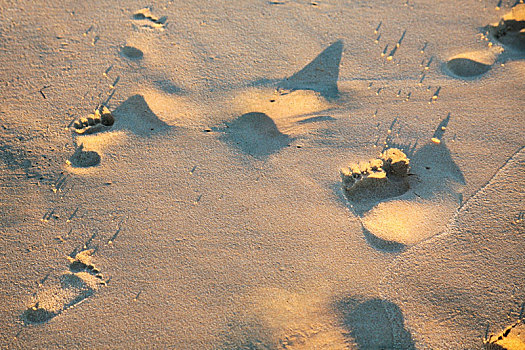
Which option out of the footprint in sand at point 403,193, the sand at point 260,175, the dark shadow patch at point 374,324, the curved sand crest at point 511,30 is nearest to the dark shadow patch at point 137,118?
the sand at point 260,175

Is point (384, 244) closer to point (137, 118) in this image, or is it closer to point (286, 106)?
point (286, 106)

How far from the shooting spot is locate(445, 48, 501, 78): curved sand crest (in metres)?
3.08

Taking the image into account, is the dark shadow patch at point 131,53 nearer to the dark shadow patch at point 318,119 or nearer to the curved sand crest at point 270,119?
the curved sand crest at point 270,119

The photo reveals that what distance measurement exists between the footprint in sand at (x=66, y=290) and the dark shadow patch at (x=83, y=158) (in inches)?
25.4

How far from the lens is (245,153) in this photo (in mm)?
2746

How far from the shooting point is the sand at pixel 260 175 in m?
2.27

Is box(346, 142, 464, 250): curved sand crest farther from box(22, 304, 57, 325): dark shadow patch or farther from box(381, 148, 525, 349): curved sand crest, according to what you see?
box(22, 304, 57, 325): dark shadow patch

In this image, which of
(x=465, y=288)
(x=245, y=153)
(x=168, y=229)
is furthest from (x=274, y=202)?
(x=465, y=288)

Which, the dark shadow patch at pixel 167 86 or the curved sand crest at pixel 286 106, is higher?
the curved sand crest at pixel 286 106

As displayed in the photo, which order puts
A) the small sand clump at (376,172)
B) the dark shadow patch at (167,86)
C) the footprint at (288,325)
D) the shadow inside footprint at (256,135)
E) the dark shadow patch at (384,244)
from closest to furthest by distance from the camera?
the footprint at (288,325) < the dark shadow patch at (384,244) < the small sand clump at (376,172) < the shadow inside footprint at (256,135) < the dark shadow patch at (167,86)

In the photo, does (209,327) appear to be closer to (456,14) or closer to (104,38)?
(104,38)

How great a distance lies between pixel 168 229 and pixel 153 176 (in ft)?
1.34

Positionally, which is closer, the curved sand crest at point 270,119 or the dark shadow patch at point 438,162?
the dark shadow patch at point 438,162

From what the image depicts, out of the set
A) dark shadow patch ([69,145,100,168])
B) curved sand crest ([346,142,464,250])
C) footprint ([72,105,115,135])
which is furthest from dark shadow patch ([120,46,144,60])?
curved sand crest ([346,142,464,250])
